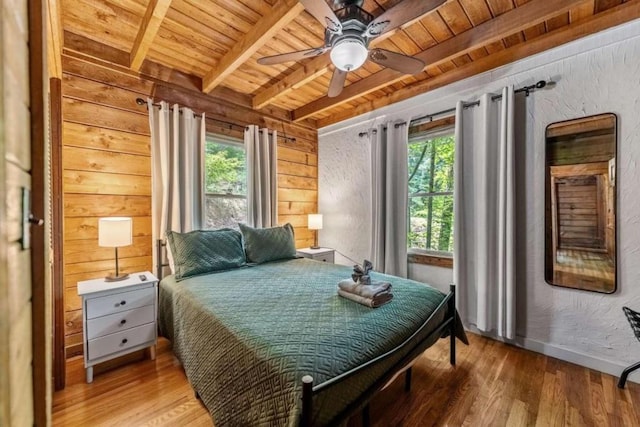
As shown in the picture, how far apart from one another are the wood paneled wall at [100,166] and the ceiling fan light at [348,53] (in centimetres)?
202

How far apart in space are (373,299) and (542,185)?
6.11 ft

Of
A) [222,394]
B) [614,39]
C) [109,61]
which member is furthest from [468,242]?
[109,61]

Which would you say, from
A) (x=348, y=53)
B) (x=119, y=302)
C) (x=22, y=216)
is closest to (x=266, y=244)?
(x=119, y=302)

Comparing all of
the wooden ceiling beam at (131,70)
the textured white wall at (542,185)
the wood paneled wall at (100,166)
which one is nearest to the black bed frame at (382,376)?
the textured white wall at (542,185)

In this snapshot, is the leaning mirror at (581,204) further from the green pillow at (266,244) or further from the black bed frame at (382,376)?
the green pillow at (266,244)

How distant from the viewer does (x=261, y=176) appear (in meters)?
3.53

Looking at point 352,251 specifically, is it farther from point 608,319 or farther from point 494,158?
point 608,319

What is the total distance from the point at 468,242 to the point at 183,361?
8.73ft

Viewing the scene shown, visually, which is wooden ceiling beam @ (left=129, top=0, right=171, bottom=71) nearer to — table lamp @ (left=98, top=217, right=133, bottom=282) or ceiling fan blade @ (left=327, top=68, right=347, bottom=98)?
ceiling fan blade @ (left=327, top=68, right=347, bottom=98)

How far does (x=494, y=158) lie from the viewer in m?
2.60

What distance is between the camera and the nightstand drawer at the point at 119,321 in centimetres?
203

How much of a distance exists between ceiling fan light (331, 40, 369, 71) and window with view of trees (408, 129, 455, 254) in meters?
1.75

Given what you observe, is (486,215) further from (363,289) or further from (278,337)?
(278,337)

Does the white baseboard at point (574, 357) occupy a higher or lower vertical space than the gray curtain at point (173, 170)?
lower
